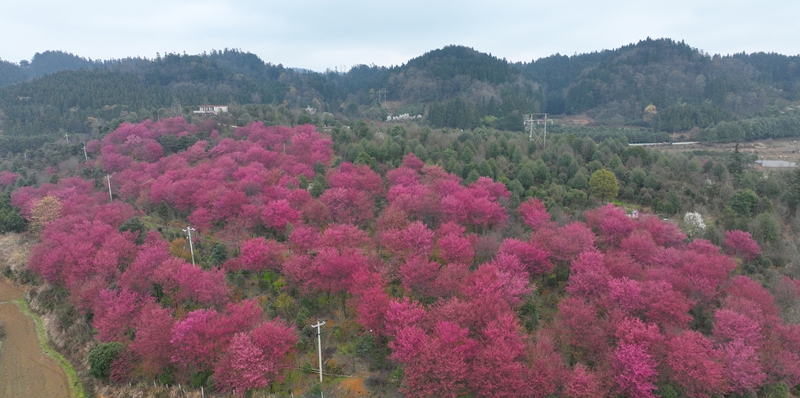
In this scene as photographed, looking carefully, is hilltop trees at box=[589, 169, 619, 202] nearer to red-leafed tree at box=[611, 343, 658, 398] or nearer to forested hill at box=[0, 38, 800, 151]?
red-leafed tree at box=[611, 343, 658, 398]

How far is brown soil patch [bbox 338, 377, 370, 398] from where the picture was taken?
17.0m

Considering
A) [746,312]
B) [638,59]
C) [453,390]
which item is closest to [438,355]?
[453,390]

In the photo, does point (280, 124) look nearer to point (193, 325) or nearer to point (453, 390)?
point (193, 325)

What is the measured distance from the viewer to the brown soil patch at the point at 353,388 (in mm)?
16984

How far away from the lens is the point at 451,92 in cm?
8881

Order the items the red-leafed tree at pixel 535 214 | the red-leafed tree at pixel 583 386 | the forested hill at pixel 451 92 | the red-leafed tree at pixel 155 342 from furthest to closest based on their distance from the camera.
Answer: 1. the forested hill at pixel 451 92
2. the red-leafed tree at pixel 535 214
3. the red-leafed tree at pixel 155 342
4. the red-leafed tree at pixel 583 386

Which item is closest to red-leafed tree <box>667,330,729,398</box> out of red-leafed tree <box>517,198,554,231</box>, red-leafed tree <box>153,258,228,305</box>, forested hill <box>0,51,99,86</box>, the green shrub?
red-leafed tree <box>517,198,554,231</box>

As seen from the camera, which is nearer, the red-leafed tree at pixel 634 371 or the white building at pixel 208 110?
the red-leafed tree at pixel 634 371

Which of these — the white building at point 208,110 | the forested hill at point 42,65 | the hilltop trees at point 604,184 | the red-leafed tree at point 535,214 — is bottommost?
the red-leafed tree at point 535,214

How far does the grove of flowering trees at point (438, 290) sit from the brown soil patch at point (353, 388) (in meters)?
1.79

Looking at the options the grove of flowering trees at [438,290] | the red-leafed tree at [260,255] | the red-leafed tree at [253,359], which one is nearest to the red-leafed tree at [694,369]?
the grove of flowering trees at [438,290]

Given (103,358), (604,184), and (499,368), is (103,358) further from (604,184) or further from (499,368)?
(604,184)

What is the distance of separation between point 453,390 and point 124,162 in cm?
3873

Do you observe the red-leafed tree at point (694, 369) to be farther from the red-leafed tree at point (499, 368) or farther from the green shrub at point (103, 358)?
the green shrub at point (103, 358)
